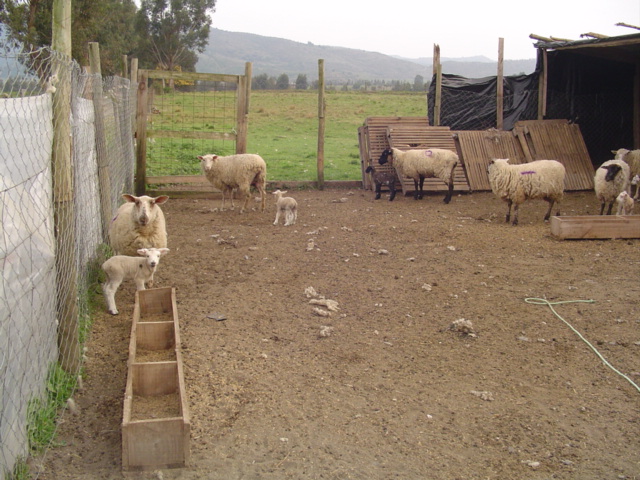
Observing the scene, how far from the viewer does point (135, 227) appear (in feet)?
21.9

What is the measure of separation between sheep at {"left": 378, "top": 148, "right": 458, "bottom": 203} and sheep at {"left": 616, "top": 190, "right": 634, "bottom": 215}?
361 centimetres

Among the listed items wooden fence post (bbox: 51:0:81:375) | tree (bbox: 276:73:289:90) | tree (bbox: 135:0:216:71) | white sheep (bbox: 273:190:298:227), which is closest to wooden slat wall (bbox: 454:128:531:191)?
white sheep (bbox: 273:190:298:227)

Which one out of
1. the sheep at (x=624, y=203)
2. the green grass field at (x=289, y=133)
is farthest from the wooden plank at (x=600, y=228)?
the green grass field at (x=289, y=133)

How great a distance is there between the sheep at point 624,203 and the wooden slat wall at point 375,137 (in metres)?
5.24

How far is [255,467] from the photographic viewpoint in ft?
11.7

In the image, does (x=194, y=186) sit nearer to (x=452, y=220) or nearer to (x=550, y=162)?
(x=452, y=220)

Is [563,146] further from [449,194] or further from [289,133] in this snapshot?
[289,133]

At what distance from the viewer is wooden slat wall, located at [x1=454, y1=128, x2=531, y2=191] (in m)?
13.9

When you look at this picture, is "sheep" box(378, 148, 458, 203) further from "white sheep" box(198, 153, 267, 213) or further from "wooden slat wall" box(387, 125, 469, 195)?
"white sheep" box(198, 153, 267, 213)

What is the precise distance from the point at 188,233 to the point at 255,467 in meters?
6.52

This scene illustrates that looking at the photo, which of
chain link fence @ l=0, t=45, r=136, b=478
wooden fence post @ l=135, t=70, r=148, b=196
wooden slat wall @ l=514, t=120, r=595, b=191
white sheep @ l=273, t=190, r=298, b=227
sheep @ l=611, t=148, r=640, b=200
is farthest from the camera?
wooden slat wall @ l=514, t=120, r=595, b=191

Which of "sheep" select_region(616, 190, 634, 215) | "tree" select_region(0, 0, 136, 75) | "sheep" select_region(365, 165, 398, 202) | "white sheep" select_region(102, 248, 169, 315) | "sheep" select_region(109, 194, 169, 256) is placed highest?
"tree" select_region(0, 0, 136, 75)

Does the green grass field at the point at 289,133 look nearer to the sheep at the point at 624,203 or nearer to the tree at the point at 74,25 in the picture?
the tree at the point at 74,25

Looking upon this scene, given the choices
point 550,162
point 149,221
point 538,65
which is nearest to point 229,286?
point 149,221
